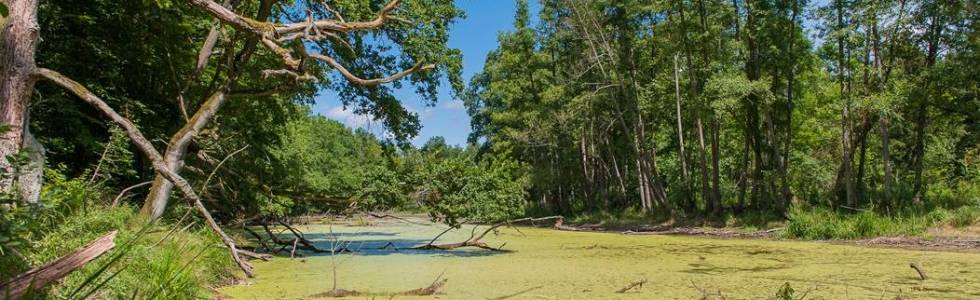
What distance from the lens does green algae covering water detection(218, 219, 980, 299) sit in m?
5.68

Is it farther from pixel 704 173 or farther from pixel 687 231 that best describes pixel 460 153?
pixel 704 173

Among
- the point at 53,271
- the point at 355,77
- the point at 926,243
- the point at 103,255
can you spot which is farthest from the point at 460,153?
the point at 53,271

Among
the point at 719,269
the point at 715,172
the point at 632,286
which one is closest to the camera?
the point at 632,286

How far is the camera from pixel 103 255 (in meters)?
4.30

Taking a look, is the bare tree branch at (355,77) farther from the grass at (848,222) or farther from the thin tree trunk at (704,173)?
the thin tree trunk at (704,173)

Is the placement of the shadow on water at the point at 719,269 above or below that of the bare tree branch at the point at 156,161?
below

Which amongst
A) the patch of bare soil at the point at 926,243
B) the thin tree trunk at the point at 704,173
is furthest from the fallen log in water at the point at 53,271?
the thin tree trunk at the point at 704,173

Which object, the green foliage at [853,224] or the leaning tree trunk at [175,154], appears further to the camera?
the green foliage at [853,224]

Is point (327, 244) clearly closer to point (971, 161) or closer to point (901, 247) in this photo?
point (901, 247)

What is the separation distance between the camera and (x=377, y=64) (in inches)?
391

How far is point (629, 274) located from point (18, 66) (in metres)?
5.69

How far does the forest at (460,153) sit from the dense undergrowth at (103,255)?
0.03m

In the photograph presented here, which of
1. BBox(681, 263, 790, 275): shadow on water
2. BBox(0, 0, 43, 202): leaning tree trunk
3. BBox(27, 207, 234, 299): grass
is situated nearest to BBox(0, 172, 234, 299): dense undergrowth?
BBox(27, 207, 234, 299): grass

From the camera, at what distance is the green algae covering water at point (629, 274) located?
18.6ft
